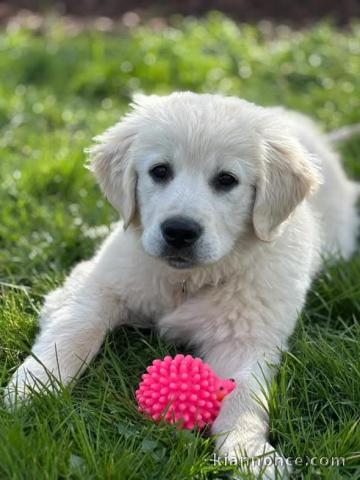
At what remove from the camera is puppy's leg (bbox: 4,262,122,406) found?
8.96ft

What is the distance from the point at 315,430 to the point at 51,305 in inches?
50.6

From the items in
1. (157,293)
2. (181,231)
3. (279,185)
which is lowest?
(157,293)

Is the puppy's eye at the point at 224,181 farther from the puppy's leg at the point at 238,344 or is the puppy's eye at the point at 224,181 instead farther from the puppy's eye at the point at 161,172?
the puppy's leg at the point at 238,344

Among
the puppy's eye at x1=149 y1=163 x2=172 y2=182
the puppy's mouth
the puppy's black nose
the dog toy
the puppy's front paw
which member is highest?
the puppy's eye at x1=149 y1=163 x2=172 y2=182

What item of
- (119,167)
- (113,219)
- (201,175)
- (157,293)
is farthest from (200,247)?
(113,219)

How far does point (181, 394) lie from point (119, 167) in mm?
1079

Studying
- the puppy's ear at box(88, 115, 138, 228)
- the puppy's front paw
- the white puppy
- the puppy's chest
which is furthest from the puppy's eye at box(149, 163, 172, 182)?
the puppy's front paw

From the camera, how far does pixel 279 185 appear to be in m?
3.11

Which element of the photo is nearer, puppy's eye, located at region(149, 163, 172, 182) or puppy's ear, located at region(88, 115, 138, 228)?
puppy's eye, located at region(149, 163, 172, 182)

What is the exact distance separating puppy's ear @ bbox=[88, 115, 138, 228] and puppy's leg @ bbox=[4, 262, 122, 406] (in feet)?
1.23

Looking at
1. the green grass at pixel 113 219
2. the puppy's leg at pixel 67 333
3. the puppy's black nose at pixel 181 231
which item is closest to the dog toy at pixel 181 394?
the green grass at pixel 113 219

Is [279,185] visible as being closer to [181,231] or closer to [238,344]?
[181,231]

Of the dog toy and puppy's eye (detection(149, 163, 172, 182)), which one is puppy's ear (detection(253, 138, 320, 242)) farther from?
the dog toy

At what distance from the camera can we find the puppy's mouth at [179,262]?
9.60ft
